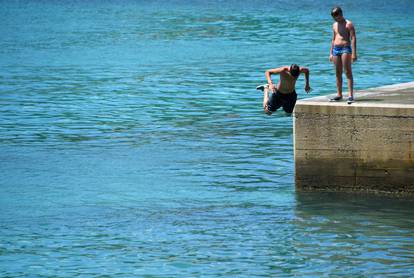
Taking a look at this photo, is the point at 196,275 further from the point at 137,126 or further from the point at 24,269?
the point at 137,126

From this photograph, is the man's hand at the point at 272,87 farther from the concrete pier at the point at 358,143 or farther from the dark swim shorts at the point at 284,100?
→ the concrete pier at the point at 358,143

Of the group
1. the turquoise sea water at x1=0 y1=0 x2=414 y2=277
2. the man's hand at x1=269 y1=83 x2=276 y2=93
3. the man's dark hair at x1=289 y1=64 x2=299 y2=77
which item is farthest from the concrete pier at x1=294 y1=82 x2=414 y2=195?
the man's hand at x1=269 y1=83 x2=276 y2=93

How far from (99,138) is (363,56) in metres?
21.7

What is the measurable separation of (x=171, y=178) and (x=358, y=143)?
4.75 m

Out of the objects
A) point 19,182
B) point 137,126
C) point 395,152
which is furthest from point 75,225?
point 137,126

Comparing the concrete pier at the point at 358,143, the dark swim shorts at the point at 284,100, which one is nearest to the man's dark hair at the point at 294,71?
the dark swim shorts at the point at 284,100

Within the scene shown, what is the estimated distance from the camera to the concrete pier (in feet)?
60.4

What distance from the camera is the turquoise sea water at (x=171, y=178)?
1703cm

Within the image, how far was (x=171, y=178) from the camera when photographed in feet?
72.9

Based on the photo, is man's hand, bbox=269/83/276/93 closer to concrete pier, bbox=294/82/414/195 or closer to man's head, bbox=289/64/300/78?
man's head, bbox=289/64/300/78

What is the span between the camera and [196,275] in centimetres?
1620

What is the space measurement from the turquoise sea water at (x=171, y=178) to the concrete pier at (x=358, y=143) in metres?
0.37

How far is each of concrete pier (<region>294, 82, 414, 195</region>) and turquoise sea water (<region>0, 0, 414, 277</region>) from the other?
37 cm

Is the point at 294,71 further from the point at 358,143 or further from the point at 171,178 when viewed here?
the point at 171,178
